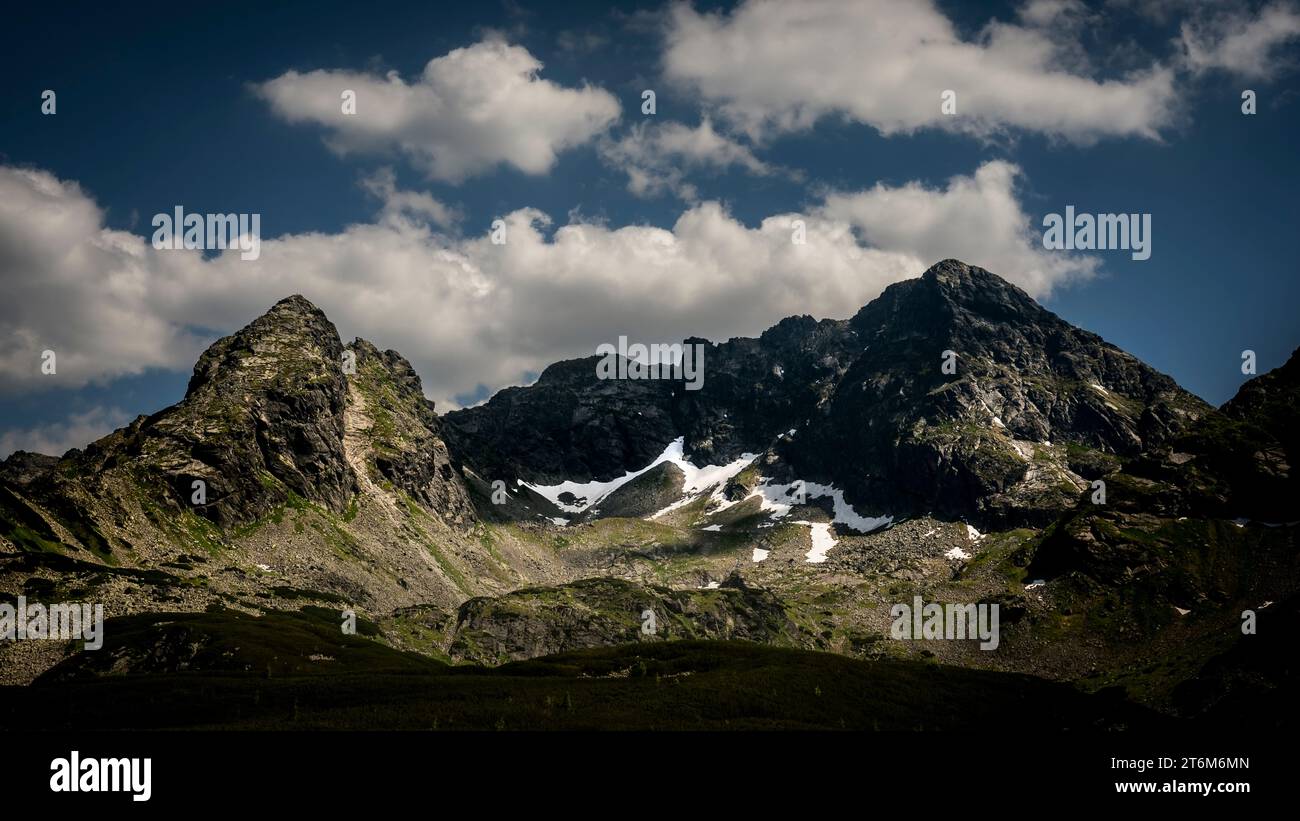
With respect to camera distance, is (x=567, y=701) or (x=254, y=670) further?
(x=254, y=670)

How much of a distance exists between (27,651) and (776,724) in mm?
144999

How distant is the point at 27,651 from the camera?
495 feet
